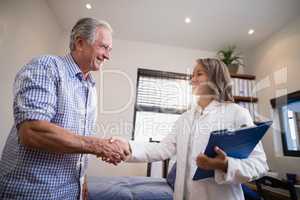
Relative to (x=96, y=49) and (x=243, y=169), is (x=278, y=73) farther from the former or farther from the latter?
(x=96, y=49)

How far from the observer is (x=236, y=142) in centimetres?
80

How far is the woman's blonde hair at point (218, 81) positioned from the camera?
3.54 feet

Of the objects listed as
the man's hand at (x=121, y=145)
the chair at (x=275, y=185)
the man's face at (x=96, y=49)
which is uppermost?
the man's face at (x=96, y=49)

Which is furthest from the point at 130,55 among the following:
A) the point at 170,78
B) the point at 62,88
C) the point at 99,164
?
the point at 62,88

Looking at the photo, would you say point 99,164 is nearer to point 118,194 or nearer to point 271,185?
point 118,194

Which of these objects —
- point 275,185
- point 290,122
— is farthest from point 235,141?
point 290,122

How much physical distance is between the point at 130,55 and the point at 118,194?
2135 mm

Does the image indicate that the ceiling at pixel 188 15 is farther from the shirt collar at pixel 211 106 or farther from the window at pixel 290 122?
the shirt collar at pixel 211 106

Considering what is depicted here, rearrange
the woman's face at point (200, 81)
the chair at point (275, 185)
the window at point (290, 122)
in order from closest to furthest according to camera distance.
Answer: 1. the woman's face at point (200, 81)
2. the chair at point (275, 185)
3. the window at point (290, 122)

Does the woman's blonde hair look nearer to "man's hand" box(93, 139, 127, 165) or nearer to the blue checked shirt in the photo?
"man's hand" box(93, 139, 127, 165)

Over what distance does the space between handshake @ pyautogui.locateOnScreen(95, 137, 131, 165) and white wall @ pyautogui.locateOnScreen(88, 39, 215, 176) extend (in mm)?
1810

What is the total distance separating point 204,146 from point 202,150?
24 mm

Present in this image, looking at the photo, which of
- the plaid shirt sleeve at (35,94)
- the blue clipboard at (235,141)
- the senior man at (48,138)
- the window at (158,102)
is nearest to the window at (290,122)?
the window at (158,102)

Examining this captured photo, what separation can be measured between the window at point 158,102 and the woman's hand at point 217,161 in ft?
6.74
